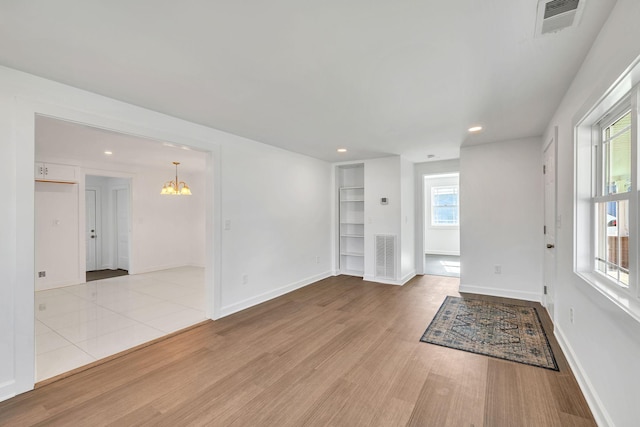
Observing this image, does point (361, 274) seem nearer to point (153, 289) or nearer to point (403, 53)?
point (153, 289)

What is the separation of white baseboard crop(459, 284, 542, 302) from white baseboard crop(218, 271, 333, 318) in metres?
2.58

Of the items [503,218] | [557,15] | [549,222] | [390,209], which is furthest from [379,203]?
[557,15]

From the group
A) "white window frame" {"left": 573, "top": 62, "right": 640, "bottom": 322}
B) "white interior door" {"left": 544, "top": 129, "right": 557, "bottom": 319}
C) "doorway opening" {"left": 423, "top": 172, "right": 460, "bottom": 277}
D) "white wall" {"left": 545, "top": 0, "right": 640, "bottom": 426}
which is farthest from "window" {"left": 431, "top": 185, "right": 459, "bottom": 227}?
"white window frame" {"left": 573, "top": 62, "right": 640, "bottom": 322}

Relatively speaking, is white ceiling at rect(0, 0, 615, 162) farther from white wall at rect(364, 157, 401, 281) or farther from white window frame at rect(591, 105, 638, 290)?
white wall at rect(364, 157, 401, 281)

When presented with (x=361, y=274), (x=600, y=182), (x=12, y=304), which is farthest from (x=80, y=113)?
(x=361, y=274)

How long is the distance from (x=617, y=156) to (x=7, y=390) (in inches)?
177

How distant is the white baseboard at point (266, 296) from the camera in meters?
3.73

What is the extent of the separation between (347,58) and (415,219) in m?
4.52

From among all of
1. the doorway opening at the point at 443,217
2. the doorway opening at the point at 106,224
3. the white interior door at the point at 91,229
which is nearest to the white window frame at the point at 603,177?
the doorway opening at the point at 443,217

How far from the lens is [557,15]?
5.01 ft

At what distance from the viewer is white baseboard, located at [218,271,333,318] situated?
373cm

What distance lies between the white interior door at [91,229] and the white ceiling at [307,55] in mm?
5793

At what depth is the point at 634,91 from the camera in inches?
58.8

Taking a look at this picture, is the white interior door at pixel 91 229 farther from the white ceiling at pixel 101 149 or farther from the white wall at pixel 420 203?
the white wall at pixel 420 203
